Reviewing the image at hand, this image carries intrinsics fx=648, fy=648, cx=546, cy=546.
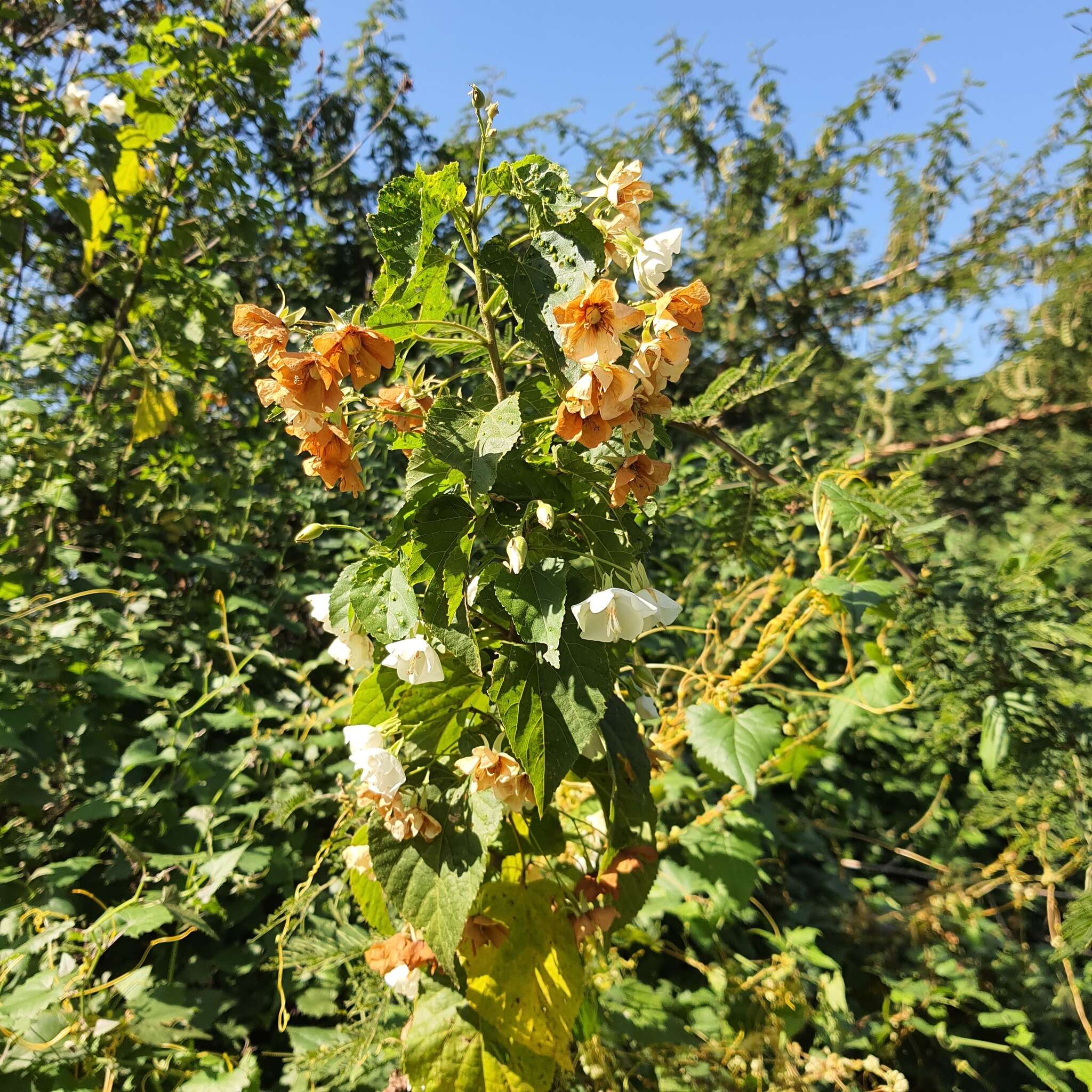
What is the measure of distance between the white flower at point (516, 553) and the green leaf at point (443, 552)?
0.16 ft

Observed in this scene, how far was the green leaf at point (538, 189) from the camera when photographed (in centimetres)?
64

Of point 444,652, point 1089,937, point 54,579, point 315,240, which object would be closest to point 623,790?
point 444,652

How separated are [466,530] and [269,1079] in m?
1.34

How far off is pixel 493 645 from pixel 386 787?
0.63 feet

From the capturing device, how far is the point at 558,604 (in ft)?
2.06

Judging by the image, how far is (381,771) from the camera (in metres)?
0.69

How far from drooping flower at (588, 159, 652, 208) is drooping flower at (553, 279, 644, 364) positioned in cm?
14

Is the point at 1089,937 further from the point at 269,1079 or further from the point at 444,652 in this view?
the point at 269,1079

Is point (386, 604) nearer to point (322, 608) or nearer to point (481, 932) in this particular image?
point (322, 608)

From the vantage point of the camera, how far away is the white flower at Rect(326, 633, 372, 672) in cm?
77

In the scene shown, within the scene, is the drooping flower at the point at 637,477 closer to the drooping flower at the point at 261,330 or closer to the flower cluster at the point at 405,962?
the drooping flower at the point at 261,330

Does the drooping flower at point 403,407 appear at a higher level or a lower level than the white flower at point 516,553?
higher

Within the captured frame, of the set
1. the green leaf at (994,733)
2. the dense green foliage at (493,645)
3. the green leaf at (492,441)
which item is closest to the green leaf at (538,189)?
the dense green foliage at (493,645)

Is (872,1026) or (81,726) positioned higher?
(81,726)
